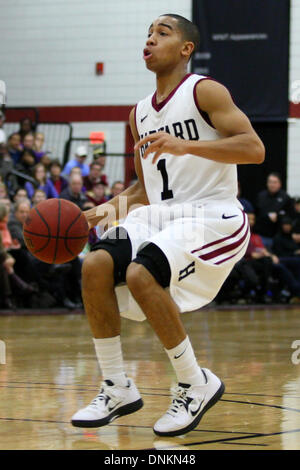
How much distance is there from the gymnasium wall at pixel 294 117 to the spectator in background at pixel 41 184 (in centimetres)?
497

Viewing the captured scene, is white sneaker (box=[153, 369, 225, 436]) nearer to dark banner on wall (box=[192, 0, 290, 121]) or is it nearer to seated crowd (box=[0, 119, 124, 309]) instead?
seated crowd (box=[0, 119, 124, 309])

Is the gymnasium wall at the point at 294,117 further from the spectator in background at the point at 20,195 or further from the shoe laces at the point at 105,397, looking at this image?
the shoe laces at the point at 105,397

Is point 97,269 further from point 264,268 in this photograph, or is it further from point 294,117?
point 294,117

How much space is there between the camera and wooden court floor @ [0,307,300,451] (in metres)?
3.77

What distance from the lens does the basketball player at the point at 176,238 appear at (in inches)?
154

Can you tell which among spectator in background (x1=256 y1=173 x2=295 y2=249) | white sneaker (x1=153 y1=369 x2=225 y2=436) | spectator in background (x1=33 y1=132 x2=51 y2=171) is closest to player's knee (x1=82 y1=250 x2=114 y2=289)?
white sneaker (x1=153 y1=369 x2=225 y2=436)

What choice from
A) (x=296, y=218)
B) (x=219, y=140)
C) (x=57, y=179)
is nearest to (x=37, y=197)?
(x=57, y=179)

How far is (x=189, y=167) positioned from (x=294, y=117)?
40.0 ft

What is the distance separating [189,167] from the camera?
4246 millimetres

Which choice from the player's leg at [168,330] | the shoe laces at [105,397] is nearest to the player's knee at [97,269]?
the player's leg at [168,330]

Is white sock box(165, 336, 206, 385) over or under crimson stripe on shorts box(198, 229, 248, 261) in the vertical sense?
under

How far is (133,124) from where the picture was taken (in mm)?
4688

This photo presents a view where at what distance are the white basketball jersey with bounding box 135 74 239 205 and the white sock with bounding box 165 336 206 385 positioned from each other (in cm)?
71

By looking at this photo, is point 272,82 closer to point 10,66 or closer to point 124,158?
point 124,158
